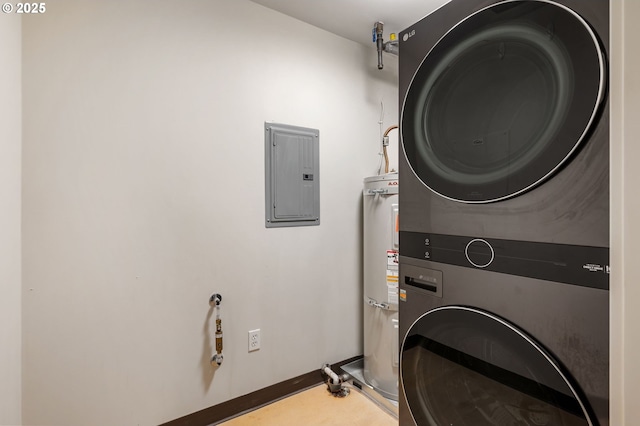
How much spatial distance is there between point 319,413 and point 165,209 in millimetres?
1420

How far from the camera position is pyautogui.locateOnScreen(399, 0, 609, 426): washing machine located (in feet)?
2.08

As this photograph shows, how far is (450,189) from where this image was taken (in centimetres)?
88

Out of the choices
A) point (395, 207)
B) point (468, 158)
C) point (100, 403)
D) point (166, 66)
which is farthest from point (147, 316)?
point (468, 158)

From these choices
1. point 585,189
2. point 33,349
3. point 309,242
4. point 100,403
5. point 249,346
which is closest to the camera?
point 585,189

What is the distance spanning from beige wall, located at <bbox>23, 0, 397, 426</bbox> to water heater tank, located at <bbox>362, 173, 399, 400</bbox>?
24 centimetres

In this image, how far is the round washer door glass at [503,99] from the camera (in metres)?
0.65

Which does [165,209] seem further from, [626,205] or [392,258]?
[626,205]

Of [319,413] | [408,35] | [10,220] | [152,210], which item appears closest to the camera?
[408,35]

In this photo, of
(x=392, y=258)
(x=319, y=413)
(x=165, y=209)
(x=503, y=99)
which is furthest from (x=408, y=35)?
(x=319, y=413)

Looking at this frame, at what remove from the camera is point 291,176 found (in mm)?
1958

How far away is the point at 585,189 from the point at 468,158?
27 centimetres

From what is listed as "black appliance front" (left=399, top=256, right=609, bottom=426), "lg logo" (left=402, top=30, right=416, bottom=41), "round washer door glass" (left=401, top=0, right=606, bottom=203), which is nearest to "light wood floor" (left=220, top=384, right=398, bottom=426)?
"black appliance front" (left=399, top=256, right=609, bottom=426)

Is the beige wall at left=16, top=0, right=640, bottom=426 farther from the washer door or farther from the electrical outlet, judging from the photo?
the washer door

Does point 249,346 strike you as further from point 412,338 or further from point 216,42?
point 216,42
